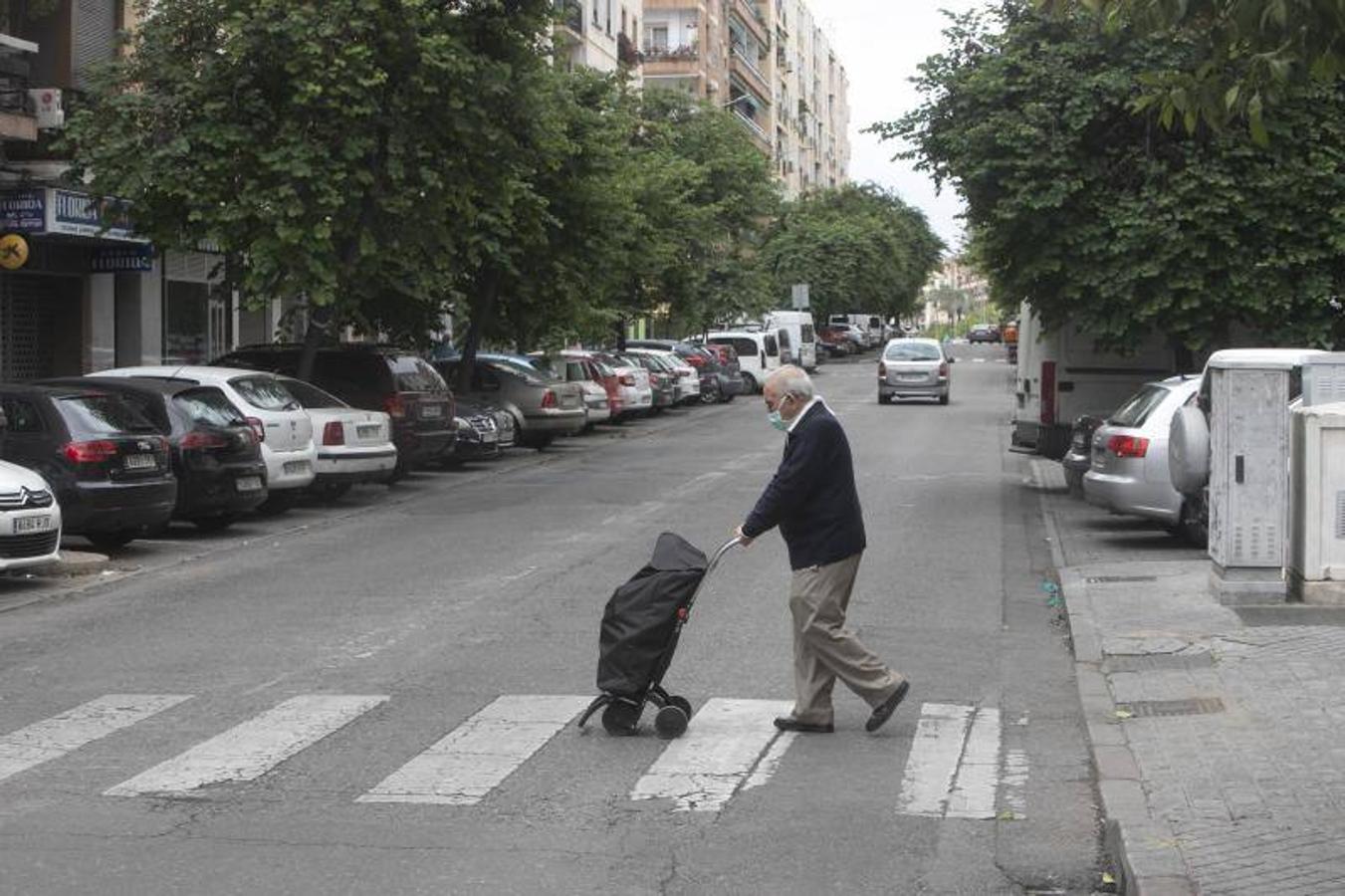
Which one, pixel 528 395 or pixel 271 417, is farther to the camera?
pixel 528 395

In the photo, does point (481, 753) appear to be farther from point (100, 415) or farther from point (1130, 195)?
point (1130, 195)

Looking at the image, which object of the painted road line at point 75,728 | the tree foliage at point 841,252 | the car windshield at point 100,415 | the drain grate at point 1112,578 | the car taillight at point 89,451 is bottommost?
the painted road line at point 75,728

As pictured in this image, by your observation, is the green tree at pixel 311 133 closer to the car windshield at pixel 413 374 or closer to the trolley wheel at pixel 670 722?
the car windshield at pixel 413 374

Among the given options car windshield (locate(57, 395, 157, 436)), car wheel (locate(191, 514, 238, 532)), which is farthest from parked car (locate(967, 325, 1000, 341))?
car windshield (locate(57, 395, 157, 436))

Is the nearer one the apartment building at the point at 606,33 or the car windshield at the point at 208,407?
the car windshield at the point at 208,407

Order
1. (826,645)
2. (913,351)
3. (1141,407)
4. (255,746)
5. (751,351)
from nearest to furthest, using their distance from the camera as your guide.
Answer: (255,746) < (826,645) < (1141,407) < (913,351) < (751,351)

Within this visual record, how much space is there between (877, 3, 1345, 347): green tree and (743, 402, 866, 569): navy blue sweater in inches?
426

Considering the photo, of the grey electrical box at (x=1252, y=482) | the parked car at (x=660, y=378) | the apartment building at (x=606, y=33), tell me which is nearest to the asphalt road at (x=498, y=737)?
the grey electrical box at (x=1252, y=482)

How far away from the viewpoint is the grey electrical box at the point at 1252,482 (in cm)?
1226

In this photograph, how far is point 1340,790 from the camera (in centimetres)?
711

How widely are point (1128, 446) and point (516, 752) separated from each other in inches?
375

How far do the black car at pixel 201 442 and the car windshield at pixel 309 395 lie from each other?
2.64 meters

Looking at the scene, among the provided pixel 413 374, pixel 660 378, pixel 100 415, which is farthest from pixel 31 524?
pixel 660 378

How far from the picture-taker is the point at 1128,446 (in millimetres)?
16484
